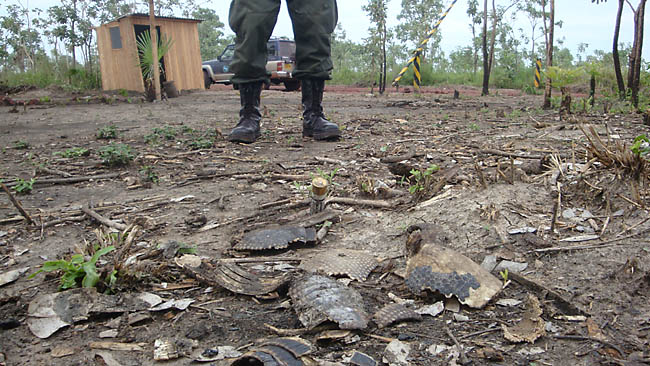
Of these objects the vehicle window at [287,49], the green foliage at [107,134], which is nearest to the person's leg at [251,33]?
the green foliage at [107,134]


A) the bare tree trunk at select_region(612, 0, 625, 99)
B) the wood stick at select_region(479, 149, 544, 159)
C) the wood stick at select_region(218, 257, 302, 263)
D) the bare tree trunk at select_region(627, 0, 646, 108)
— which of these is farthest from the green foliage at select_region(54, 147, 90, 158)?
the bare tree trunk at select_region(612, 0, 625, 99)

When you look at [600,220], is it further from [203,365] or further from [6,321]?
[6,321]

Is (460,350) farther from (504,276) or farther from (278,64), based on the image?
(278,64)

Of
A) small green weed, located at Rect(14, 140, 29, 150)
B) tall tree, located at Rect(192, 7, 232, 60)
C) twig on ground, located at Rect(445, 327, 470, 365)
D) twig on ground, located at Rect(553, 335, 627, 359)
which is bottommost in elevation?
twig on ground, located at Rect(445, 327, 470, 365)

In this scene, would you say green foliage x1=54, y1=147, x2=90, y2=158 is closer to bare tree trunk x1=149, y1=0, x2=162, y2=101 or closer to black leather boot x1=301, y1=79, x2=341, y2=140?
black leather boot x1=301, y1=79, x2=341, y2=140

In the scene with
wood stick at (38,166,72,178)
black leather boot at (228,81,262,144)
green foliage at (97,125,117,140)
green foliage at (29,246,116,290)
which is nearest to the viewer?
green foliage at (29,246,116,290)

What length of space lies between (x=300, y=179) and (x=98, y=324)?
4.85ft

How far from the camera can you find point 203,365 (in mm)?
1113

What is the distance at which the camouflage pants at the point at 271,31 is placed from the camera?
11.0ft

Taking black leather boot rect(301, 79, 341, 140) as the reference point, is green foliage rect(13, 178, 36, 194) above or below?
below

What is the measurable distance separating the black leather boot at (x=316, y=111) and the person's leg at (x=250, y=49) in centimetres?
35

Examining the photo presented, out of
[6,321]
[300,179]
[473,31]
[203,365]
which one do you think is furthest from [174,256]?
[473,31]

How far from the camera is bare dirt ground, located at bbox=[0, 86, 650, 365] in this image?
3.89 feet

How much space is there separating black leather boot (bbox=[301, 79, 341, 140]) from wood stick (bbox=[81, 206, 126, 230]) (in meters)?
1.96
